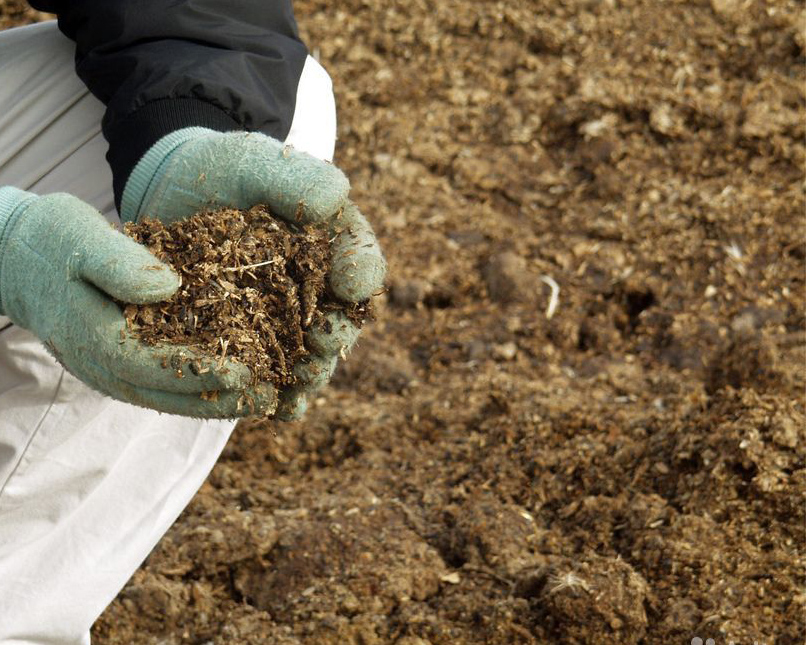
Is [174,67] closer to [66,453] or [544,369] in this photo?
[66,453]

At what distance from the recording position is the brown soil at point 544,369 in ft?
6.48

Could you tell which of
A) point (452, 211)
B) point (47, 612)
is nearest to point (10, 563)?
point (47, 612)

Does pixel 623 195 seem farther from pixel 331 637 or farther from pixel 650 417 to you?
pixel 331 637

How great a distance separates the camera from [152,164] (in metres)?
1.69

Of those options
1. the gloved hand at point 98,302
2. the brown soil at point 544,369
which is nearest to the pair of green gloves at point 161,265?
the gloved hand at point 98,302

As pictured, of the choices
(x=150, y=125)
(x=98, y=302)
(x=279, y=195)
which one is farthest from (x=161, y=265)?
(x=150, y=125)

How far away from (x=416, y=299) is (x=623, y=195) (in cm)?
81

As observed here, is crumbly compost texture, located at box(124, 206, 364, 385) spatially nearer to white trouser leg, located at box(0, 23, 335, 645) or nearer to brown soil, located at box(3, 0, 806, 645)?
brown soil, located at box(3, 0, 806, 645)

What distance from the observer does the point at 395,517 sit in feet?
7.36

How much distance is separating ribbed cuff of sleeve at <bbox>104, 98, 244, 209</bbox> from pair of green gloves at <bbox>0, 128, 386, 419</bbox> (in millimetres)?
47

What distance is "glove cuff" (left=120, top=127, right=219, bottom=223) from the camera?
5.52 feet

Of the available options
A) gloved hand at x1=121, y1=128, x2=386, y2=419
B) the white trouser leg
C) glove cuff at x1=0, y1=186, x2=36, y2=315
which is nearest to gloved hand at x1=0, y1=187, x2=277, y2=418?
glove cuff at x1=0, y1=186, x2=36, y2=315

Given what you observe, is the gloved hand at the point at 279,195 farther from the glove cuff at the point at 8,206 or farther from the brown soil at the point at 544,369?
the brown soil at the point at 544,369

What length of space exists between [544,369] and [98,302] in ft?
5.23
